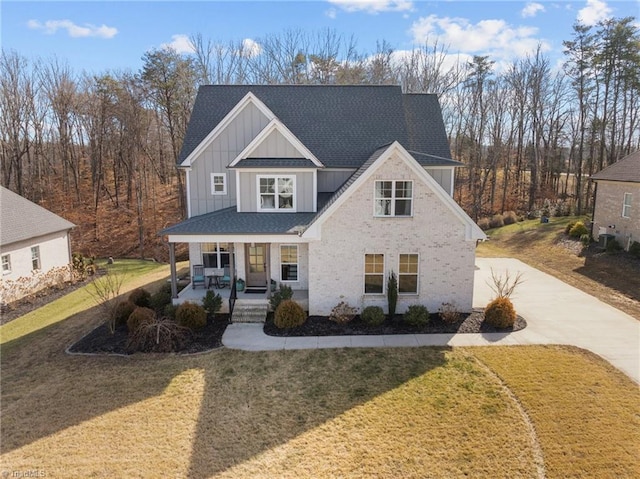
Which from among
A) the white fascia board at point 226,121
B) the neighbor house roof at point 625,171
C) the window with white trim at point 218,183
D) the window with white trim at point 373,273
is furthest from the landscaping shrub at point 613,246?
the window with white trim at point 218,183

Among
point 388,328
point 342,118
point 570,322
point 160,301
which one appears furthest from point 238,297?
point 570,322

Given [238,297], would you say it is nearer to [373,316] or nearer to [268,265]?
[268,265]

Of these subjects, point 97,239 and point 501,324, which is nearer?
point 501,324

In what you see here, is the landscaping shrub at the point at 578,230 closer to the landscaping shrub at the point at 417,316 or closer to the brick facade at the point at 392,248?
the brick facade at the point at 392,248

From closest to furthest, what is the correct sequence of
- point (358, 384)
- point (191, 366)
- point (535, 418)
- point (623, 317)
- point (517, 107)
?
point (535, 418) < point (358, 384) < point (191, 366) < point (623, 317) < point (517, 107)

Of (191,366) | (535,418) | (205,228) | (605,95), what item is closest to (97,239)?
(205,228)

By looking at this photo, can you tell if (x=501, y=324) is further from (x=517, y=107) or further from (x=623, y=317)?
(x=517, y=107)

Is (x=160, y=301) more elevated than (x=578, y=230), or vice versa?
(x=578, y=230)

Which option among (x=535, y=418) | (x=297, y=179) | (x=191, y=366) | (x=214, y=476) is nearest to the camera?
(x=214, y=476)
